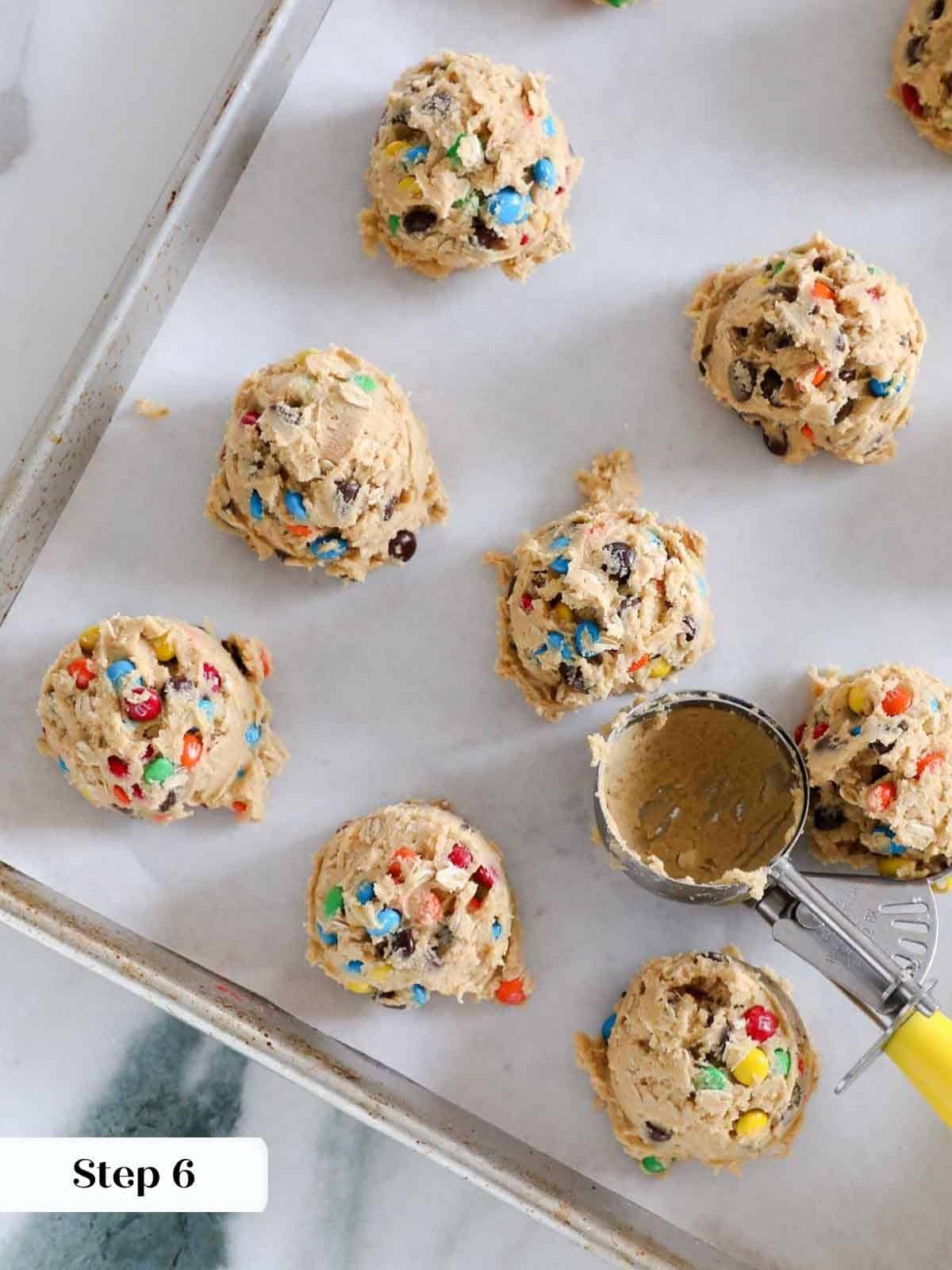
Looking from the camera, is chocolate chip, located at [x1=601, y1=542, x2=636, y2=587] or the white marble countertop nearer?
chocolate chip, located at [x1=601, y1=542, x2=636, y2=587]

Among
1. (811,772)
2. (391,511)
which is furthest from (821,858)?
(391,511)

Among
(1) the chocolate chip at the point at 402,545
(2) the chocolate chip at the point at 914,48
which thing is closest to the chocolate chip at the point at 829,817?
(1) the chocolate chip at the point at 402,545

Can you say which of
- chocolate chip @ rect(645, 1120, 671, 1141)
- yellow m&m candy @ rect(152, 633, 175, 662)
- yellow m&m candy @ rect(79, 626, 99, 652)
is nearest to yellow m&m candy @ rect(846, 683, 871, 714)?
chocolate chip @ rect(645, 1120, 671, 1141)

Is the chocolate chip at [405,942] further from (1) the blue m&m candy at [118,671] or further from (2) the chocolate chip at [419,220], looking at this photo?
(2) the chocolate chip at [419,220]

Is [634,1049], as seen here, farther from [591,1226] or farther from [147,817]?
[147,817]

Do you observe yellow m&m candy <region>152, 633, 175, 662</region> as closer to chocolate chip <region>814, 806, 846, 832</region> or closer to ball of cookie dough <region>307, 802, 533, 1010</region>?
ball of cookie dough <region>307, 802, 533, 1010</region>

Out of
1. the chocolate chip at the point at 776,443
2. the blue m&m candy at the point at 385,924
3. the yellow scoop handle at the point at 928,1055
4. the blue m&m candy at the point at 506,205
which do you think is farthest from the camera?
the chocolate chip at the point at 776,443
